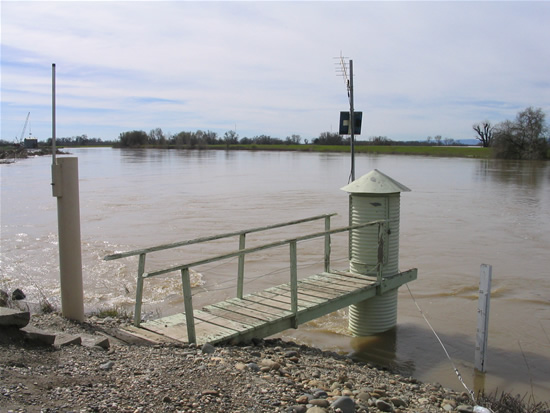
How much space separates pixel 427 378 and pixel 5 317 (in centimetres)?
487

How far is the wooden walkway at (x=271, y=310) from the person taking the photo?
5734 millimetres

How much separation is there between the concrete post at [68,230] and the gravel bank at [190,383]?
440 mm

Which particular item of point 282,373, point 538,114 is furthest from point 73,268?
point 538,114

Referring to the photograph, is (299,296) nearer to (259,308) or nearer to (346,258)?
(259,308)

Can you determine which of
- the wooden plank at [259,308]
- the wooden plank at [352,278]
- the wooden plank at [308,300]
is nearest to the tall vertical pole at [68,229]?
the wooden plank at [259,308]

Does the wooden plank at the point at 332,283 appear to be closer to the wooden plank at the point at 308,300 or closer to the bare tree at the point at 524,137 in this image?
the wooden plank at the point at 308,300

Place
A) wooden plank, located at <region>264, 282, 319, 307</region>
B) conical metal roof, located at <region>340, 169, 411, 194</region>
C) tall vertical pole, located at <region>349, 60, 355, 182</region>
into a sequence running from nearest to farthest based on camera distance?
wooden plank, located at <region>264, 282, 319, 307</region>, conical metal roof, located at <region>340, 169, 411, 194</region>, tall vertical pole, located at <region>349, 60, 355, 182</region>

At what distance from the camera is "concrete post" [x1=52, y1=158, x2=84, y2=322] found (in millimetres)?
5977

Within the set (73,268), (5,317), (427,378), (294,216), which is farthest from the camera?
(294,216)

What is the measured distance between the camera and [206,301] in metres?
9.89

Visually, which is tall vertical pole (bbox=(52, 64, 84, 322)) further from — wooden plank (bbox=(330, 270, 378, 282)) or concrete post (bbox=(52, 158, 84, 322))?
wooden plank (bbox=(330, 270, 378, 282))

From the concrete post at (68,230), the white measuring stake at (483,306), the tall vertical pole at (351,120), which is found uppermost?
the tall vertical pole at (351,120)

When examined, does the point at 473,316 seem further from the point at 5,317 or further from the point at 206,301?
the point at 5,317

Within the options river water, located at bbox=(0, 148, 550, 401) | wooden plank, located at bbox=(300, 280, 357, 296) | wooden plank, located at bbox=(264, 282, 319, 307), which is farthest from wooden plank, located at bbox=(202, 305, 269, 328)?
river water, located at bbox=(0, 148, 550, 401)
